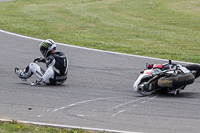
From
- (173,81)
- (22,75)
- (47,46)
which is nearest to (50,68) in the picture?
(47,46)

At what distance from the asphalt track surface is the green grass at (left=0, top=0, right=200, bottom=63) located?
3.56 meters

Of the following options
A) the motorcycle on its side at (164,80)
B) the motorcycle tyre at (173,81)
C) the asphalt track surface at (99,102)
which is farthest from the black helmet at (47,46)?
the motorcycle tyre at (173,81)

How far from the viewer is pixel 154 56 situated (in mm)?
15992

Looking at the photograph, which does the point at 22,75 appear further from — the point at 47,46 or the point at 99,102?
the point at 99,102

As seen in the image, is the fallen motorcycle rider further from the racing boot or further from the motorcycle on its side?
the motorcycle on its side

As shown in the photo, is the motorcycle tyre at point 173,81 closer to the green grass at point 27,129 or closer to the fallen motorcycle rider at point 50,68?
the fallen motorcycle rider at point 50,68

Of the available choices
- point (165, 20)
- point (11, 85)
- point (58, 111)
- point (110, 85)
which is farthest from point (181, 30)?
point (58, 111)

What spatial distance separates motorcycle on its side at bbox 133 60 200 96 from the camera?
10109mm

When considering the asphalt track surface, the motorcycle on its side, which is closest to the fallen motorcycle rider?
the asphalt track surface

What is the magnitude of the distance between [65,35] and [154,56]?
538cm

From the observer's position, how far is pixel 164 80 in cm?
1009

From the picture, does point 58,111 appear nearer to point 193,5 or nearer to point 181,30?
point 181,30

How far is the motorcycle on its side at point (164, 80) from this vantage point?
1011 cm

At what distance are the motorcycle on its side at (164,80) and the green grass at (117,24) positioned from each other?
523cm
